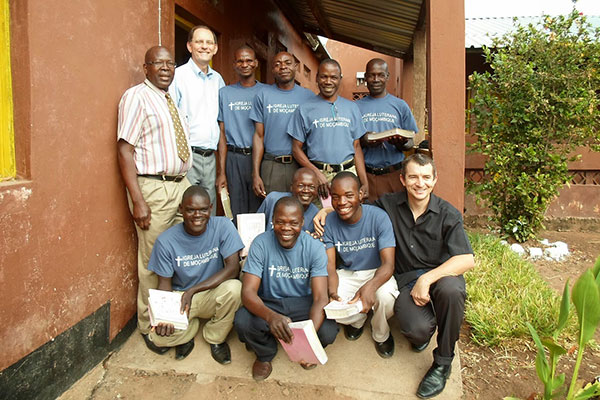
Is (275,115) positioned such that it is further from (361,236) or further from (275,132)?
(361,236)

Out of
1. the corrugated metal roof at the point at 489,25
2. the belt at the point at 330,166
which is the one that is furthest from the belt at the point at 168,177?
the corrugated metal roof at the point at 489,25

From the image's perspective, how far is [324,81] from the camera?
352 centimetres

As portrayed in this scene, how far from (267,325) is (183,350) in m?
0.73

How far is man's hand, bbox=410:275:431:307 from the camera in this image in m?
2.74

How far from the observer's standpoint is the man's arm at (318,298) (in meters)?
2.69

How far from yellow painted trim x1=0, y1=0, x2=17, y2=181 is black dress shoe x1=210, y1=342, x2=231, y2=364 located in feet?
5.34

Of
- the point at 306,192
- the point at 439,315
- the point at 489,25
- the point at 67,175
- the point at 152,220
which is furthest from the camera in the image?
the point at 489,25

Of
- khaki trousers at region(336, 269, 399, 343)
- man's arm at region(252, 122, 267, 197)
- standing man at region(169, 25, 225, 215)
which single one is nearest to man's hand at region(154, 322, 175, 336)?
khaki trousers at region(336, 269, 399, 343)

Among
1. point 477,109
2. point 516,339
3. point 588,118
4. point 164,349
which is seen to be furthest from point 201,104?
point 588,118

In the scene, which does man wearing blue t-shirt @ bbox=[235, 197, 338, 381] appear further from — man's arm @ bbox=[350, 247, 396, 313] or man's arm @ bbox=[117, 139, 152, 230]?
man's arm @ bbox=[117, 139, 152, 230]

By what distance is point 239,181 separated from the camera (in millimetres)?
3859

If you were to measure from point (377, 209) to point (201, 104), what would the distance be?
64.3 inches

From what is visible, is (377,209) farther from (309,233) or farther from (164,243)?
(164,243)

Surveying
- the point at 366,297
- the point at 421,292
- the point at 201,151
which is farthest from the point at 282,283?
the point at 201,151
